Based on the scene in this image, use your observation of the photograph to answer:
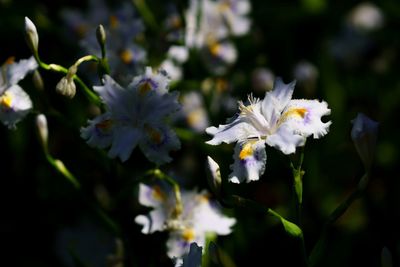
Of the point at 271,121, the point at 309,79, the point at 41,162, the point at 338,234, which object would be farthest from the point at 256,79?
the point at 271,121

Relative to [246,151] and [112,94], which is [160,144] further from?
[246,151]

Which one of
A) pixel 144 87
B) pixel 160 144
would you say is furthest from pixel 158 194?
pixel 144 87

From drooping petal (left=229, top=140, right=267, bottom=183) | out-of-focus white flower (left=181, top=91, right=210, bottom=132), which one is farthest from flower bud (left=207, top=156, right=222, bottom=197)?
out-of-focus white flower (left=181, top=91, right=210, bottom=132)

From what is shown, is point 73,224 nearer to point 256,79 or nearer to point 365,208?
point 256,79

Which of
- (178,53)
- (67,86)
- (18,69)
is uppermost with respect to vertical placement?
(178,53)

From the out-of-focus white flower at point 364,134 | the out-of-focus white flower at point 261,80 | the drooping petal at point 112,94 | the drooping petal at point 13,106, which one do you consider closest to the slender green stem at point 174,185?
the drooping petal at point 112,94

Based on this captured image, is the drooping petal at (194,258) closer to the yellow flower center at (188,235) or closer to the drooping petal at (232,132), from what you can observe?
the drooping petal at (232,132)
